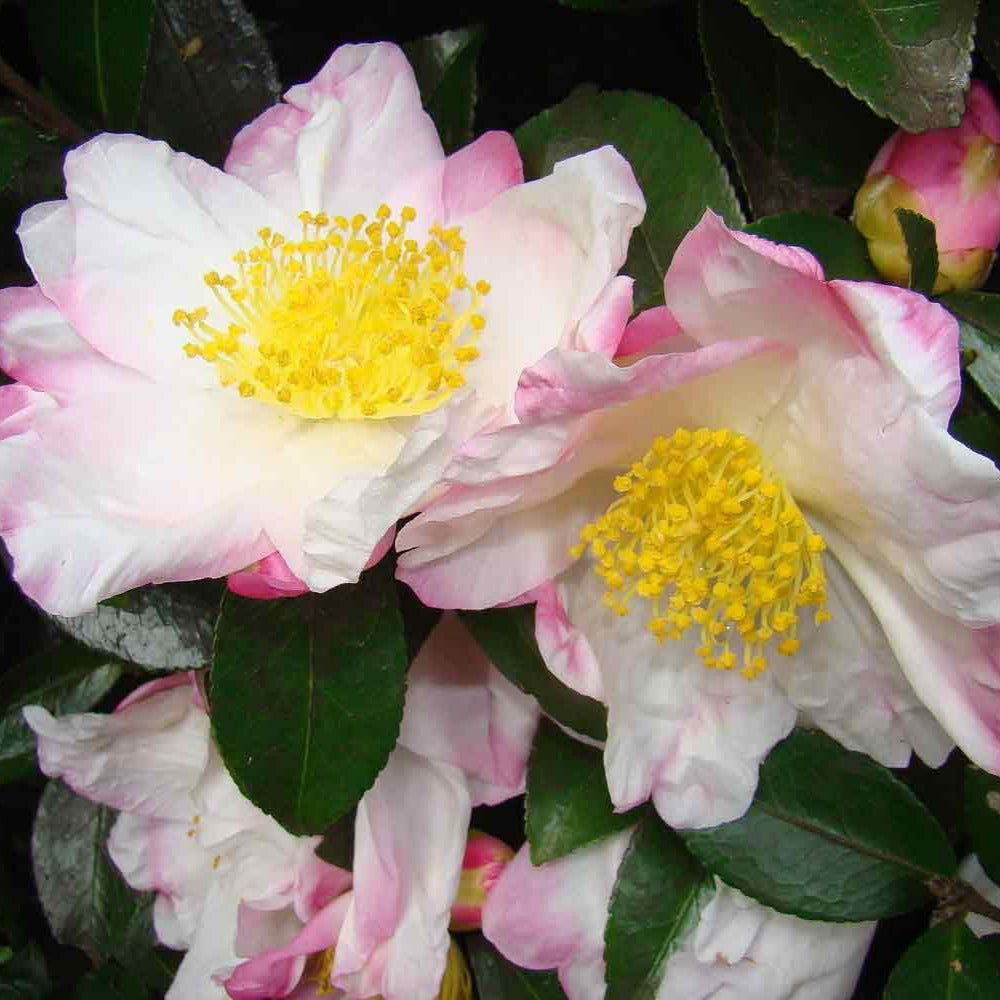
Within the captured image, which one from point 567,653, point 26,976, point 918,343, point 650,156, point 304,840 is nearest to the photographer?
point 918,343

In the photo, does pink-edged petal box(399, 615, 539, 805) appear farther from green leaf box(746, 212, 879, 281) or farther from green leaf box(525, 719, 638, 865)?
green leaf box(746, 212, 879, 281)

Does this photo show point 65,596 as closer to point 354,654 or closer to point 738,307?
point 354,654

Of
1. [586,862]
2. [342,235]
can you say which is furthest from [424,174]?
[586,862]

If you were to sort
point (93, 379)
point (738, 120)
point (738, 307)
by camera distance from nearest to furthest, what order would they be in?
point (738, 307), point (93, 379), point (738, 120)

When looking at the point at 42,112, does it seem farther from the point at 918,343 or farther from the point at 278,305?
the point at 918,343

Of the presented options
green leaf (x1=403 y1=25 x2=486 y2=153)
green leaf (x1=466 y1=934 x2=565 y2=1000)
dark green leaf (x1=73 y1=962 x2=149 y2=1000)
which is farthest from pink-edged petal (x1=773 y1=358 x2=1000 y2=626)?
dark green leaf (x1=73 y1=962 x2=149 y2=1000)

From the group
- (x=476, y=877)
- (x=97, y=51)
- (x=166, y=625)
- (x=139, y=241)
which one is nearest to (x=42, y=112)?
(x=97, y=51)

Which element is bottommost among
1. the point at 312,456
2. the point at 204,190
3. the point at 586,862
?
the point at 586,862
